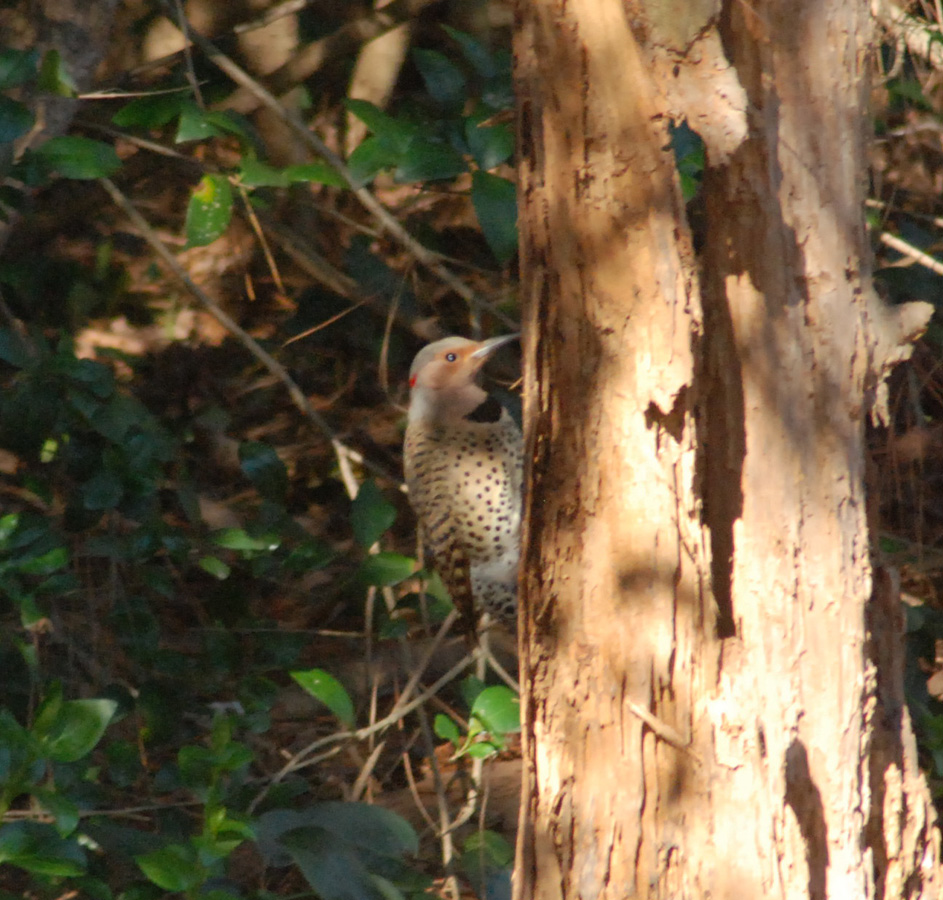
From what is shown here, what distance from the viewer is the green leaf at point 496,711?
101 inches

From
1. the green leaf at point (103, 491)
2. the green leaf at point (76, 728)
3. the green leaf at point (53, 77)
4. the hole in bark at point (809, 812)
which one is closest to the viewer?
the hole in bark at point (809, 812)

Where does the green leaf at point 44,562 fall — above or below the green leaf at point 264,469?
below

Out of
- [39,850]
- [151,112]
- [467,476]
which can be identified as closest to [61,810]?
[39,850]

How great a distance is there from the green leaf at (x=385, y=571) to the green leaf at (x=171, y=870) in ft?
2.66

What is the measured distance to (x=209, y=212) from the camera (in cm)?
268

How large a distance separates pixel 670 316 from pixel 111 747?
Result: 156cm

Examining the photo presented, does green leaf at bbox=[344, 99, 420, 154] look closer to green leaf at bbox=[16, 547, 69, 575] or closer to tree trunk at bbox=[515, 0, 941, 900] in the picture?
tree trunk at bbox=[515, 0, 941, 900]

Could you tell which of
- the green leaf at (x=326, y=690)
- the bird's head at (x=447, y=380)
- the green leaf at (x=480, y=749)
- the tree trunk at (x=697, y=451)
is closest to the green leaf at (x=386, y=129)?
the tree trunk at (x=697, y=451)

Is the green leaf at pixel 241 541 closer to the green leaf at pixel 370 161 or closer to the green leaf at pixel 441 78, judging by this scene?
the green leaf at pixel 370 161

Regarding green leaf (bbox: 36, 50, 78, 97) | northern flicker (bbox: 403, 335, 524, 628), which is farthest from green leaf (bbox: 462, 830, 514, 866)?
green leaf (bbox: 36, 50, 78, 97)

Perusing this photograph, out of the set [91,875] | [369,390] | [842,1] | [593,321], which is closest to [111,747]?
[91,875]

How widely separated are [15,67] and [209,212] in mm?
471

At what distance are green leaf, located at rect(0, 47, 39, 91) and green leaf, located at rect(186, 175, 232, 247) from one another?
1.33ft

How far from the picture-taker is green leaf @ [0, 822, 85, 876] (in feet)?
6.99
